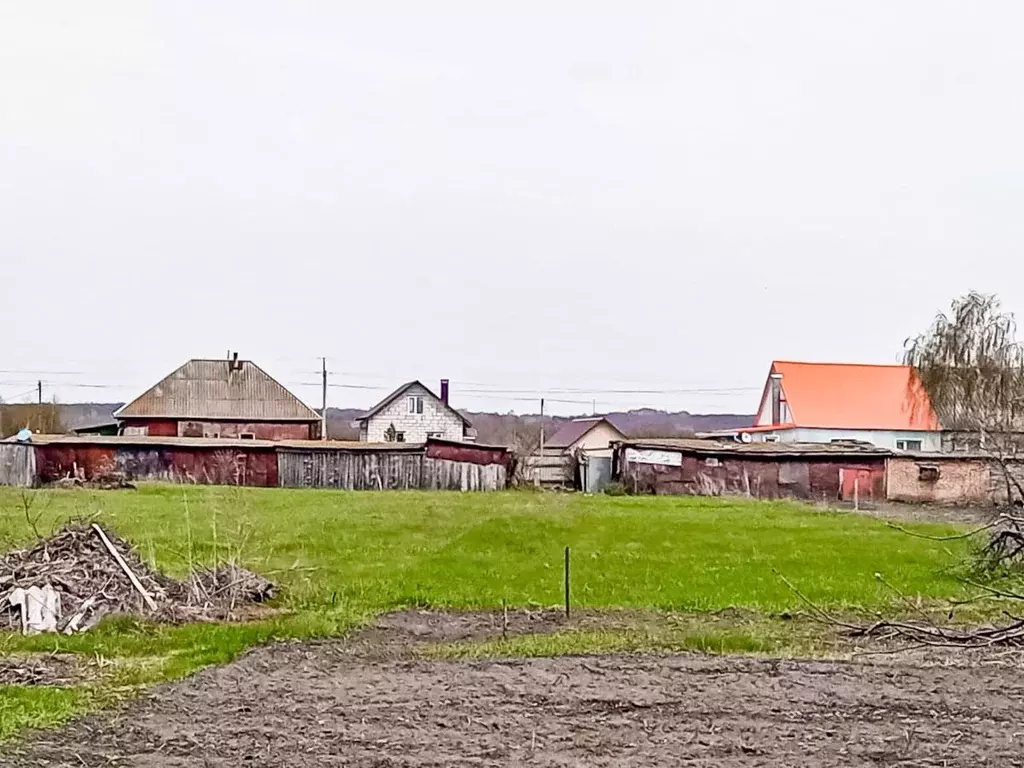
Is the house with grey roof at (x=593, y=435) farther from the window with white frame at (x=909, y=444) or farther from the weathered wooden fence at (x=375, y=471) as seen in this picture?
the weathered wooden fence at (x=375, y=471)

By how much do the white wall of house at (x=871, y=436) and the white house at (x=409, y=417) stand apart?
15.8 meters

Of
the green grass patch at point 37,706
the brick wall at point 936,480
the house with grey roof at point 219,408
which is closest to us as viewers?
the green grass patch at point 37,706

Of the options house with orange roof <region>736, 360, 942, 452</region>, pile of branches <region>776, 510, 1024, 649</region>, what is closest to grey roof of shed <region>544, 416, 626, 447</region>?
house with orange roof <region>736, 360, 942, 452</region>

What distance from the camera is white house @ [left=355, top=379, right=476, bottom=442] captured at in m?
58.8

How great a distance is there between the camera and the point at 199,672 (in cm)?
1023

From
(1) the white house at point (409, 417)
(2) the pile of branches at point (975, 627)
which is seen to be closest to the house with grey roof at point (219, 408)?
(1) the white house at point (409, 417)

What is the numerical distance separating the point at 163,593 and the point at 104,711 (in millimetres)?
5271

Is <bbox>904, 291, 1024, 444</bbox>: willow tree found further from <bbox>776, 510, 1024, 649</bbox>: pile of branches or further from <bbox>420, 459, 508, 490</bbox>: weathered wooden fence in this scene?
<bbox>776, 510, 1024, 649</bbox>: pile of branches

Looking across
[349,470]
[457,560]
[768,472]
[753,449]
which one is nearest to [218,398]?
[349,470]

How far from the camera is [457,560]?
19266 mm

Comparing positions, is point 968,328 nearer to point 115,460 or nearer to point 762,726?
point 115,460

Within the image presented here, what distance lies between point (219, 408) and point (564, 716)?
4961 cm

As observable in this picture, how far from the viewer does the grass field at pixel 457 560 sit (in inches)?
467

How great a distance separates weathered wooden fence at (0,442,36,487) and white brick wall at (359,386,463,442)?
20.1 m
